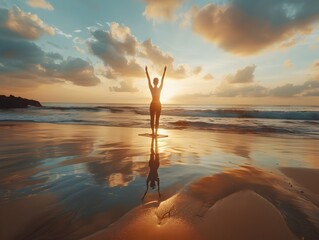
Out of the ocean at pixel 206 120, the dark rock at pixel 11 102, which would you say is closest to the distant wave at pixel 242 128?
the ocean at pixel 206 120

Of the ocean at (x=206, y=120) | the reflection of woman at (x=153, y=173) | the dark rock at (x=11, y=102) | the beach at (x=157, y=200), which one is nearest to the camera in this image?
the beach at (x=157, y=200)

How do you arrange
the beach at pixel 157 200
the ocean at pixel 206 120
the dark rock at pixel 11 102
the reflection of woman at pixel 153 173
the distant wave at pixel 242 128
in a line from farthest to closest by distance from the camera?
the dark rock at pixel 11 102
the ocean at pixel 206 120
the distant wave at pixel 242 128
the reflection of woman at pixel 153 173
the beach at pixel 157 200

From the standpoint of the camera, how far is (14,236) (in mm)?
1837

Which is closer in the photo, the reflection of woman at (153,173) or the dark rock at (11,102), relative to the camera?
the reflection of woman at (153,173)

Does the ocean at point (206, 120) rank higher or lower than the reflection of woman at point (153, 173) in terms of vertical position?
lower

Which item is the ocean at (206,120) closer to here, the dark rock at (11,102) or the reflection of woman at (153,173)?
the reflection of woman at (153,173)

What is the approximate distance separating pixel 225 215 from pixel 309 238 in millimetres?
688

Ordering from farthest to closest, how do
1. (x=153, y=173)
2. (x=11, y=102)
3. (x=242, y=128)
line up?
(x=11, y=102), (x=242, y=128), (x=153, y=173)

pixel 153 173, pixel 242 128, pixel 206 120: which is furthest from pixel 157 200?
pixel 206 120

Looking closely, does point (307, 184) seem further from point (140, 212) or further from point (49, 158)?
point (49, 158)

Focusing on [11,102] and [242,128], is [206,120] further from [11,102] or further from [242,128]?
[11,102]

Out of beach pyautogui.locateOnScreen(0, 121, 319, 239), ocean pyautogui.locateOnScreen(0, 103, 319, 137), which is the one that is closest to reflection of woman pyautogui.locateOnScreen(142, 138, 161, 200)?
beach pyautogui.locateOnScreen(0, 121, 319, 239)

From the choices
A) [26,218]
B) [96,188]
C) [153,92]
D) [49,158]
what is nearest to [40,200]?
[26,218]

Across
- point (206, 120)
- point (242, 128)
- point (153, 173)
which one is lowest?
point (206, 120)
